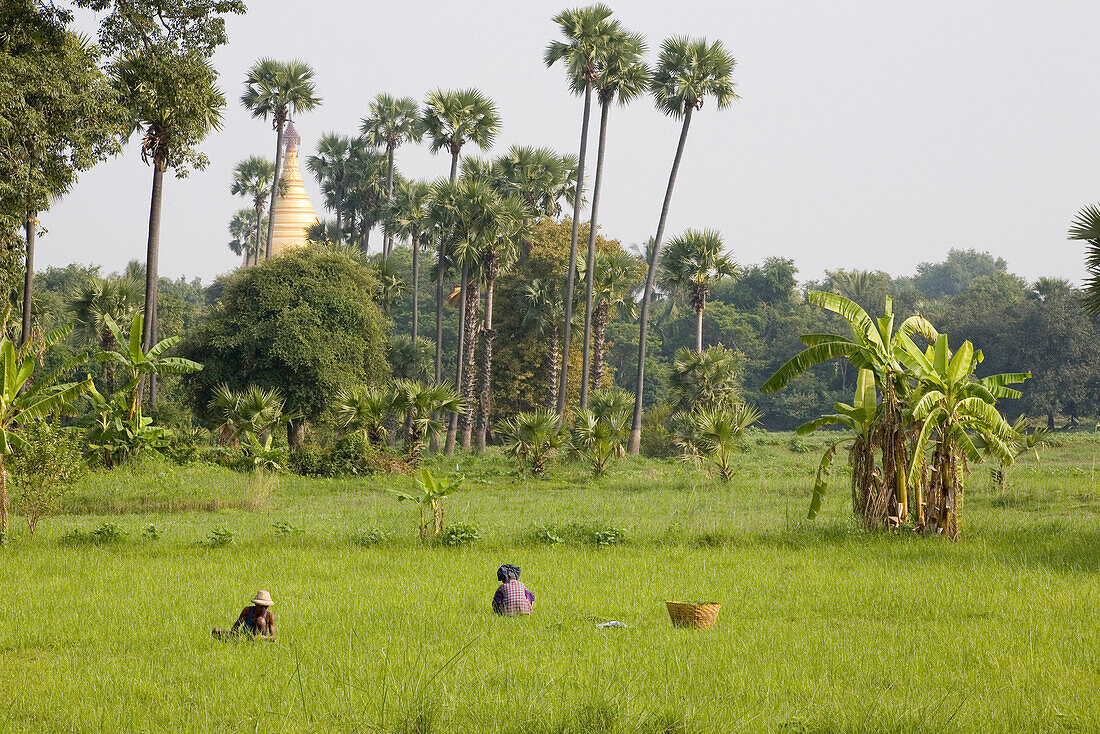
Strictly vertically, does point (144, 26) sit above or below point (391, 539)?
above

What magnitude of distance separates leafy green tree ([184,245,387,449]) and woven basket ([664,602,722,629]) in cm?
2563

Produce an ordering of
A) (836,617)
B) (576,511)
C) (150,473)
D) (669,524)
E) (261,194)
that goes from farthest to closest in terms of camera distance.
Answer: (261,194), (150,473), (576,511), (669,524), (836,617)

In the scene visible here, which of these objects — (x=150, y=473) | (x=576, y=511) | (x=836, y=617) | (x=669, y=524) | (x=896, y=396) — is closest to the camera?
(x=836, y=617)

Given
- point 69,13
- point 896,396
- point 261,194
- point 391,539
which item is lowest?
point 391,539

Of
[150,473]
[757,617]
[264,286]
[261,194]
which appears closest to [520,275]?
[264,286]

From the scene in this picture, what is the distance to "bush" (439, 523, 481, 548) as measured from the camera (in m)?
16.5

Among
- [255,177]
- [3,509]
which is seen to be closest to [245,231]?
[255,177]

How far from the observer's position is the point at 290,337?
115ft

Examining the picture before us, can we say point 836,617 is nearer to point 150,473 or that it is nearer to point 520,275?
point 150,473

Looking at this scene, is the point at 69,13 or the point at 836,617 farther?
the point at 69,13

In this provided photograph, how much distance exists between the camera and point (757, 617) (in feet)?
35.1

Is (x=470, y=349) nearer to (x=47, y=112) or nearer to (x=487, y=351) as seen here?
(x=487, y=351)

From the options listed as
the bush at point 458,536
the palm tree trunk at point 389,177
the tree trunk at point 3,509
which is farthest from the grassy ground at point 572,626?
the palm tree trunk at point 389,177

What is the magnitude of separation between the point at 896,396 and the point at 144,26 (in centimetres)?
1492
